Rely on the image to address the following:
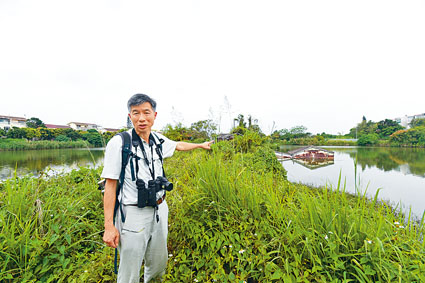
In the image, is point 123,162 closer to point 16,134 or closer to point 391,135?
point 16,134

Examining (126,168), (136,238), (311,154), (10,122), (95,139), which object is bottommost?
(311,154)

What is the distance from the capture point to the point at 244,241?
148 cm

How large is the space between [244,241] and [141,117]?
1421 mm

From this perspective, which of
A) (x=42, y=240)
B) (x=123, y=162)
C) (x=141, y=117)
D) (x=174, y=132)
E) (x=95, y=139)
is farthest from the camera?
(x=95, y=139)

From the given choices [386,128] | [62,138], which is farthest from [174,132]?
[386,128]

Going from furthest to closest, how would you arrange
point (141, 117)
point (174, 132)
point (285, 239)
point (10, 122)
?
1. point (10, 122)
2. point (174, 132)
3. point (285, 239)
4. point (141, 117)

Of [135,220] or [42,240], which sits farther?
[42,240]

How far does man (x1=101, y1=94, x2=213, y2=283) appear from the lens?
1.12 metres

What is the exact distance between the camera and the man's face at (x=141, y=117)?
50.3 inches

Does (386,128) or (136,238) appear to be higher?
(386,128)

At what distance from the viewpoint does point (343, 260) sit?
1152 mm

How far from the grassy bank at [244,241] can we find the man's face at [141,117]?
2.90 ft

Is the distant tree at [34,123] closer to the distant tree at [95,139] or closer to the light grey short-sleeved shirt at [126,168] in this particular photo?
the distant tree at [95,139]

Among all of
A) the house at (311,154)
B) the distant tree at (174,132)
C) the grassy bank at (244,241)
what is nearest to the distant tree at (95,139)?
the grassy bank at (244,241)
